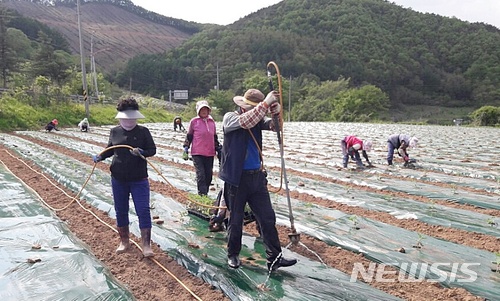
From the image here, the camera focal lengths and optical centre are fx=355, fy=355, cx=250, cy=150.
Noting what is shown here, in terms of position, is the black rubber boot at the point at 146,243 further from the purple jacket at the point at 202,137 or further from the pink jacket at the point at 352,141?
the pink jacket at the point at 352,141

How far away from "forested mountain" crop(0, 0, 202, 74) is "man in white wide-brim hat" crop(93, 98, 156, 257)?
83.1 meters

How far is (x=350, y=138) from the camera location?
866cm

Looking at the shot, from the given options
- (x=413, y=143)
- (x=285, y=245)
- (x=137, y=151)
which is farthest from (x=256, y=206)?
(x=413, y=143)

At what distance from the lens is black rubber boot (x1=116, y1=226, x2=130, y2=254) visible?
4.04 metres

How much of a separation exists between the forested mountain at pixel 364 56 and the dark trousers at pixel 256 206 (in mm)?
58642

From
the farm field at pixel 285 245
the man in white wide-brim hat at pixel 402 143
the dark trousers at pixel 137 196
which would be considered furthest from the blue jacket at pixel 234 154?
the man in white wide-brim hat at pixel 402 143

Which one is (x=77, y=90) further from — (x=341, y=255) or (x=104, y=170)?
(x=341, y=255)

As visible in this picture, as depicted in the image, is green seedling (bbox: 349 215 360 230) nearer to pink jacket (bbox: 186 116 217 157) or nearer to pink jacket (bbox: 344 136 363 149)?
pink jacket (bbox: 186 116 217 157)

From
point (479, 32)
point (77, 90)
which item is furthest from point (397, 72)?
point (77, 90)

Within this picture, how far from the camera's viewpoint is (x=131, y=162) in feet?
12.3

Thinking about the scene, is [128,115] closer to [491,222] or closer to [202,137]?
[202,137]

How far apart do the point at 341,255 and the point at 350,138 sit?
5.14 m

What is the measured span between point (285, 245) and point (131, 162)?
200 cm

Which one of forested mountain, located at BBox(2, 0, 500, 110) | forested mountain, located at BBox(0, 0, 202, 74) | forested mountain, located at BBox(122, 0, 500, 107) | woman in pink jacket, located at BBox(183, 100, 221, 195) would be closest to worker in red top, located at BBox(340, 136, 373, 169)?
woman in pink jacket, located at BBox(183, 100, 221, 195)
